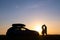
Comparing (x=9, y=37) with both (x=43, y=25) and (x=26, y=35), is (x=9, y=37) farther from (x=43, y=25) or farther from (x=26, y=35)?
(x=43, y=25)

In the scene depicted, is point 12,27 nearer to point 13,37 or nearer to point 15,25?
point 15,25

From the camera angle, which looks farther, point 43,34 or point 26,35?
point 43,34

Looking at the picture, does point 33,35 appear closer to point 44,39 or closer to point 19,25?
point 19,25

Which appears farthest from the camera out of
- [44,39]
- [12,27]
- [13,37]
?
[44,39]

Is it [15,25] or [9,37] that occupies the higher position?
[15,25]

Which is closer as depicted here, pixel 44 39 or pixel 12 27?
pixel 12 27

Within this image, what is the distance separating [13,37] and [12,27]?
156 cm

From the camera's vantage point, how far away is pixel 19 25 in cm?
1761

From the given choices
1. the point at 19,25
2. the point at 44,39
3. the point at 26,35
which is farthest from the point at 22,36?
the point at 44,39

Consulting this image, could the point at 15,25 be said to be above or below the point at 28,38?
above

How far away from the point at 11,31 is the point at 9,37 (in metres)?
0.56

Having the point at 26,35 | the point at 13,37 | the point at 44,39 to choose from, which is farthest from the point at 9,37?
the point at 44,39

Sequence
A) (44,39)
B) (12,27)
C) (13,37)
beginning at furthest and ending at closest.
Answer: (44,39) → (12,27) → (13,37)

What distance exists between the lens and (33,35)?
16828 mm
